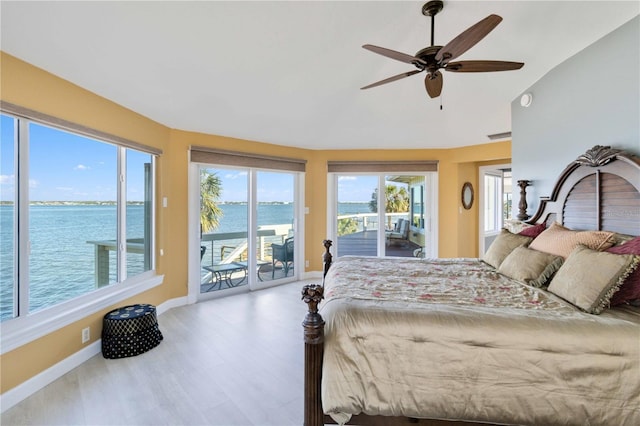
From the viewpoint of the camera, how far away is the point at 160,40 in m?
2.13

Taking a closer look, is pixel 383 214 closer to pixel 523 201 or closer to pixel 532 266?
pixel 523 201

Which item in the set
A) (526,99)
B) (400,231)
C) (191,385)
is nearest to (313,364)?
(191,385)

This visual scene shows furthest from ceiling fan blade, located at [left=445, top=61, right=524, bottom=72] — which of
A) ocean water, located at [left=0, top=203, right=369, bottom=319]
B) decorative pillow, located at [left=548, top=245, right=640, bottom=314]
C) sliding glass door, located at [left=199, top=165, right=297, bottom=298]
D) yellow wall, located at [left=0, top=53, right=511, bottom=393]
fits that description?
sliding glass door, located at [left=199, top=165, right=297, bottom=298]

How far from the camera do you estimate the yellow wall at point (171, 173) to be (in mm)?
2237

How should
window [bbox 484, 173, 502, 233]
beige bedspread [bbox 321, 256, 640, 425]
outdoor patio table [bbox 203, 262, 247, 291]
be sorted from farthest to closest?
window [bbox 484, 173, 502, 233] < outdoor patio table [bbox 203, 262, 247, 291] < beige bedspread [bbox 321, 256, 640, 425]

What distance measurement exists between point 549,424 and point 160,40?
330 centimetres

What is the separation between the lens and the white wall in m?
2.04

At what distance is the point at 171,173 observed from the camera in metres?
4.06

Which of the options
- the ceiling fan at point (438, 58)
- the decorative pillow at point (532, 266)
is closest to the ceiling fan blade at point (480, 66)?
the ceiling fan at point (438, 58)

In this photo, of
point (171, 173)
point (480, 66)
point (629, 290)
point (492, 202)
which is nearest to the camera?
point (629, 290)

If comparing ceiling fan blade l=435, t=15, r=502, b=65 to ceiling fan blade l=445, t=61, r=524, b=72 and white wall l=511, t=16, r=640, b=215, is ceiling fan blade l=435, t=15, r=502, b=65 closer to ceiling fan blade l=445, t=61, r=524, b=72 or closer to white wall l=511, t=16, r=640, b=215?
ceiling fan blade l=445, t=61, r=524, b=72

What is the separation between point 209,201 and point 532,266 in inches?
157

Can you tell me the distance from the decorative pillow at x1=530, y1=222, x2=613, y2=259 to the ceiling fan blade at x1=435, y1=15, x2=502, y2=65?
1.57 meters

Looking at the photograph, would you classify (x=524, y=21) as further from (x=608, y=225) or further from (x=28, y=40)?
(x=28, y=40)
